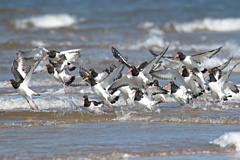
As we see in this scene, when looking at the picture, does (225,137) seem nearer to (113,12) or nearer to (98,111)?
(98,111)

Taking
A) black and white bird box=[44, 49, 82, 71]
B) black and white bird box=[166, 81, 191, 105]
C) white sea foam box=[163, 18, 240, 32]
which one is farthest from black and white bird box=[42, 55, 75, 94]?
white sea foam box=[163, 18, 240, 32]

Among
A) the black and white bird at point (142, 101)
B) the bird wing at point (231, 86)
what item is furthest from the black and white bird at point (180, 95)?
the bird wing at point (231, 86)

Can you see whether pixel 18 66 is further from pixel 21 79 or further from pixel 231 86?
pixel 231 86

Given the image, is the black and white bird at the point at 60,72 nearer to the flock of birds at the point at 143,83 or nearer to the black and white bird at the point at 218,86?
the flock of birds at the point at 143,83

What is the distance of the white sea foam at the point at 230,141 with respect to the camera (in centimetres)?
702

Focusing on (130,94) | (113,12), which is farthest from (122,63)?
(113,12)

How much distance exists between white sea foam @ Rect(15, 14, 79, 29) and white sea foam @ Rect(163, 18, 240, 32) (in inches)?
270

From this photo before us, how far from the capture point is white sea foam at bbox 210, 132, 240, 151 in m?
7.02

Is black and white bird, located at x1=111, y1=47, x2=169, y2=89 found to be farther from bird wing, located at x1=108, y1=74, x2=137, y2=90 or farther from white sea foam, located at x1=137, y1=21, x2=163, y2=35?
white sea foam, located at x1=137, y1=21, x2=163, y2=35

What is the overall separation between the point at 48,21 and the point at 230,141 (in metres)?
26.7

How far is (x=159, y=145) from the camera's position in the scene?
7242 millimetres

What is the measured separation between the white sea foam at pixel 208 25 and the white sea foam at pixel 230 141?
70.4ft

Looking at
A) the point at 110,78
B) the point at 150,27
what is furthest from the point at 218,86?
the point at 150,27

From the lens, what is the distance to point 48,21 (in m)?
32.6
